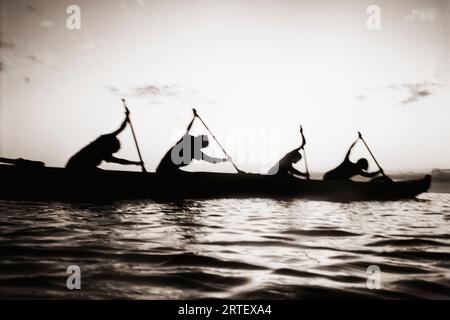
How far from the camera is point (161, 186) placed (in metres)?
10.1

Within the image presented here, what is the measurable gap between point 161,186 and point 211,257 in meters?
6.42

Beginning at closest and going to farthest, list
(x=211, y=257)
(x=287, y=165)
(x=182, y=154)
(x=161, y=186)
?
(x=211, y=257) → (x=161, y=186) → (x=182, y=154) → (x=287, y=165)

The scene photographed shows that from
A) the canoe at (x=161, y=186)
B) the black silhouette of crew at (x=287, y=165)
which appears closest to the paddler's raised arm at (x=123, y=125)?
the canoe at (x=161, y=186)

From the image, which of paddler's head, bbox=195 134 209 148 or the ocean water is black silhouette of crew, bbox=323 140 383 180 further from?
the ocean water

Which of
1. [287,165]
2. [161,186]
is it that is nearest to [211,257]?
[161,186]

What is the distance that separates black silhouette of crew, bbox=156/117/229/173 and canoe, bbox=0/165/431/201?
0.48 meters


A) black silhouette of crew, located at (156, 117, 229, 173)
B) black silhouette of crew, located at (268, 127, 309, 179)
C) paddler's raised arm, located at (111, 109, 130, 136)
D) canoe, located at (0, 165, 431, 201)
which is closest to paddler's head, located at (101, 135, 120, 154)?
paddler's raised arm, located at (111, 109, 130, 136)

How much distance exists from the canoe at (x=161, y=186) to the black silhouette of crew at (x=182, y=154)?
19.0 inches

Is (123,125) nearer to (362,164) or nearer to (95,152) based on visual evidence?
(95,152)

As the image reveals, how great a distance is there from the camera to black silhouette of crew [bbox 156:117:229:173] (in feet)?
36.2

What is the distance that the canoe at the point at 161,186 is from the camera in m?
8.96
